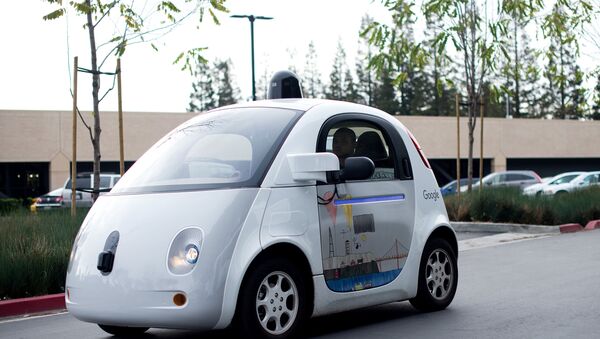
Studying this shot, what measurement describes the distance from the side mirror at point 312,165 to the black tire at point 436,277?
153 centimetres

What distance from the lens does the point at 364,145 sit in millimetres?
8094

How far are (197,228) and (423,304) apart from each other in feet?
8.91

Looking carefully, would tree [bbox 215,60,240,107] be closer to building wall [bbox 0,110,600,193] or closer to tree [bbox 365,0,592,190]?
building wall [bbox 0,110,600,193]

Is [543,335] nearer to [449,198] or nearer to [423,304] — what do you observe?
[423,304]

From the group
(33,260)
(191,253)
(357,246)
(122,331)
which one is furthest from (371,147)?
(33,260)

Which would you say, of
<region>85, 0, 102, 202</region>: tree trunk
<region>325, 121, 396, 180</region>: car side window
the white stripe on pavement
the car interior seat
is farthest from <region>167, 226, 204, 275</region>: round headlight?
the white stripe on pavement

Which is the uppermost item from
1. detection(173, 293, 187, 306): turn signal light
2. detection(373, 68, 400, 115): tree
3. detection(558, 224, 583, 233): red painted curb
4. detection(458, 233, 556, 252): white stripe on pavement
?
detection(373, 68, 400, 115): tree

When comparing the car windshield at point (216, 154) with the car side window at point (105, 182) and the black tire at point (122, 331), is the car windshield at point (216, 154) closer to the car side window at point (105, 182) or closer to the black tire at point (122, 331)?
the black tire at point (122, 331)

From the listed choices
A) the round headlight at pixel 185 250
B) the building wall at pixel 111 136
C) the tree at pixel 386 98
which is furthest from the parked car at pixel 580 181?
the tree at pixel 386 98

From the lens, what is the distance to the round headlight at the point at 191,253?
6438 mm

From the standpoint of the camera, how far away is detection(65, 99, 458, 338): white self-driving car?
6.49 metres

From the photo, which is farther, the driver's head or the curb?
the curb

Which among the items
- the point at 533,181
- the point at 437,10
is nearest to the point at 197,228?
the point at 437,10

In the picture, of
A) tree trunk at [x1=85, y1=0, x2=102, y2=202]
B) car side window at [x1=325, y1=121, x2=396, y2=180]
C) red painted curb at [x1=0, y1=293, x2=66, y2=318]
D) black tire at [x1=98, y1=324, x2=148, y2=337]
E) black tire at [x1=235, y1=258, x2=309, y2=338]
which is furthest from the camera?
tree trunk at [x1=85, y1=0, x2=102, y2=202]
